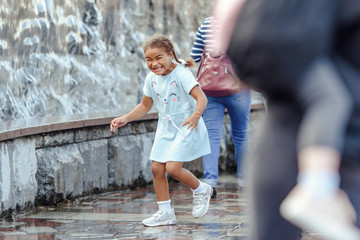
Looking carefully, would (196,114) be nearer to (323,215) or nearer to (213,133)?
(213,133)

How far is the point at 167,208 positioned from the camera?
466 centimetres

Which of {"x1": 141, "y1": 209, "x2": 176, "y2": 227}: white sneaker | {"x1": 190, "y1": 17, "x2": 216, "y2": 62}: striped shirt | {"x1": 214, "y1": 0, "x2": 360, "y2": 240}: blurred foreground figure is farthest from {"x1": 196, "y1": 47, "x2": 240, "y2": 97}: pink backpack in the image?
{"x1": 214, "y1": 0, "x2": 360, "y2": 240}: blurred foreground figure

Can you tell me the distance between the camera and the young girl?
458cm

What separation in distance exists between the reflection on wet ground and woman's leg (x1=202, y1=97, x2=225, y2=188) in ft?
0.66

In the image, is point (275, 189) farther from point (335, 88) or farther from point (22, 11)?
point (22, 11)

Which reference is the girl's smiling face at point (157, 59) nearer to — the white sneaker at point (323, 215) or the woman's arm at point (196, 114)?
the woman's arm at point (196, 114)

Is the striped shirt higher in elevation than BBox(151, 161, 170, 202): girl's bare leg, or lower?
higher

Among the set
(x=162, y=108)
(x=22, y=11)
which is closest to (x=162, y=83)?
(x=162, y=108)

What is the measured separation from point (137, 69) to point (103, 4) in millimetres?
877

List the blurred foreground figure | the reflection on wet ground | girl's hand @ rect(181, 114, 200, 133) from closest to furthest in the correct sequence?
the blurred foreground figure → the reflection on wet ground → girl's hand @ rect(181, 114, 200, 133)

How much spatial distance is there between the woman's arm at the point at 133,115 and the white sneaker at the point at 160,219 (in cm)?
59

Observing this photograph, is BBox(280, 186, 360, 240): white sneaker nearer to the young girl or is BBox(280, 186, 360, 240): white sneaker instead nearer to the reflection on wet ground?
the reflection on wet ground

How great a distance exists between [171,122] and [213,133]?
3.39 ft

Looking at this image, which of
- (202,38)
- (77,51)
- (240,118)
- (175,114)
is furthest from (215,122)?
(77,51)
